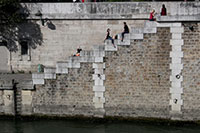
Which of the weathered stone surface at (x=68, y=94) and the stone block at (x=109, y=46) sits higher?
the stone block at (x=109, y=46)

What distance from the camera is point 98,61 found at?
12.9 meters

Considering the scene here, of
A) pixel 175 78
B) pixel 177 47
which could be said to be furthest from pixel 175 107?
pixel 177 47

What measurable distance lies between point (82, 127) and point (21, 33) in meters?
6.45

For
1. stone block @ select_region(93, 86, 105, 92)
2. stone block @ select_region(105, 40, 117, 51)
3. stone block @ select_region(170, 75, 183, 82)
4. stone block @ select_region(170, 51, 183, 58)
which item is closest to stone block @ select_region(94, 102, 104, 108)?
stone block @ select_region(93, 86, 105, 92)

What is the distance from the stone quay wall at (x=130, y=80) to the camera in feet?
41.2

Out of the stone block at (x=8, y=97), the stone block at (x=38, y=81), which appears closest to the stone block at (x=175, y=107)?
the stone block at (x=38, y=81)

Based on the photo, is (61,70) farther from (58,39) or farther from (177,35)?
(177,35)

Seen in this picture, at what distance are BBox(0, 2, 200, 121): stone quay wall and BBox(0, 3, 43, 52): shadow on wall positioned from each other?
363cm

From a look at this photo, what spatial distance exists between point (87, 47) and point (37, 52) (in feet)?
8.96

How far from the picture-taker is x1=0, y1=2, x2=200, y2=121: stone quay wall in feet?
41.2

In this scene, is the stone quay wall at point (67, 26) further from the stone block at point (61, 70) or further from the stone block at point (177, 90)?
the stone block at point (177, 90)

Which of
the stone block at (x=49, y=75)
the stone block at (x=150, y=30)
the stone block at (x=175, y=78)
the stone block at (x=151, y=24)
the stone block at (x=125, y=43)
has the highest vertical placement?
the stone block at (x=151, y=24)

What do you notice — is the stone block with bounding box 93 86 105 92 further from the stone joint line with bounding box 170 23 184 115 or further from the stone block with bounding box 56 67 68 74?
the stone joint line with bounding box 170 23 184 115

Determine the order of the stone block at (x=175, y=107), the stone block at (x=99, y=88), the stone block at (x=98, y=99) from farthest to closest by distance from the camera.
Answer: the stone block at (x=98, y=99)
the stone block at (x=99, y=88)
the stone block at (x=175, y=107)
